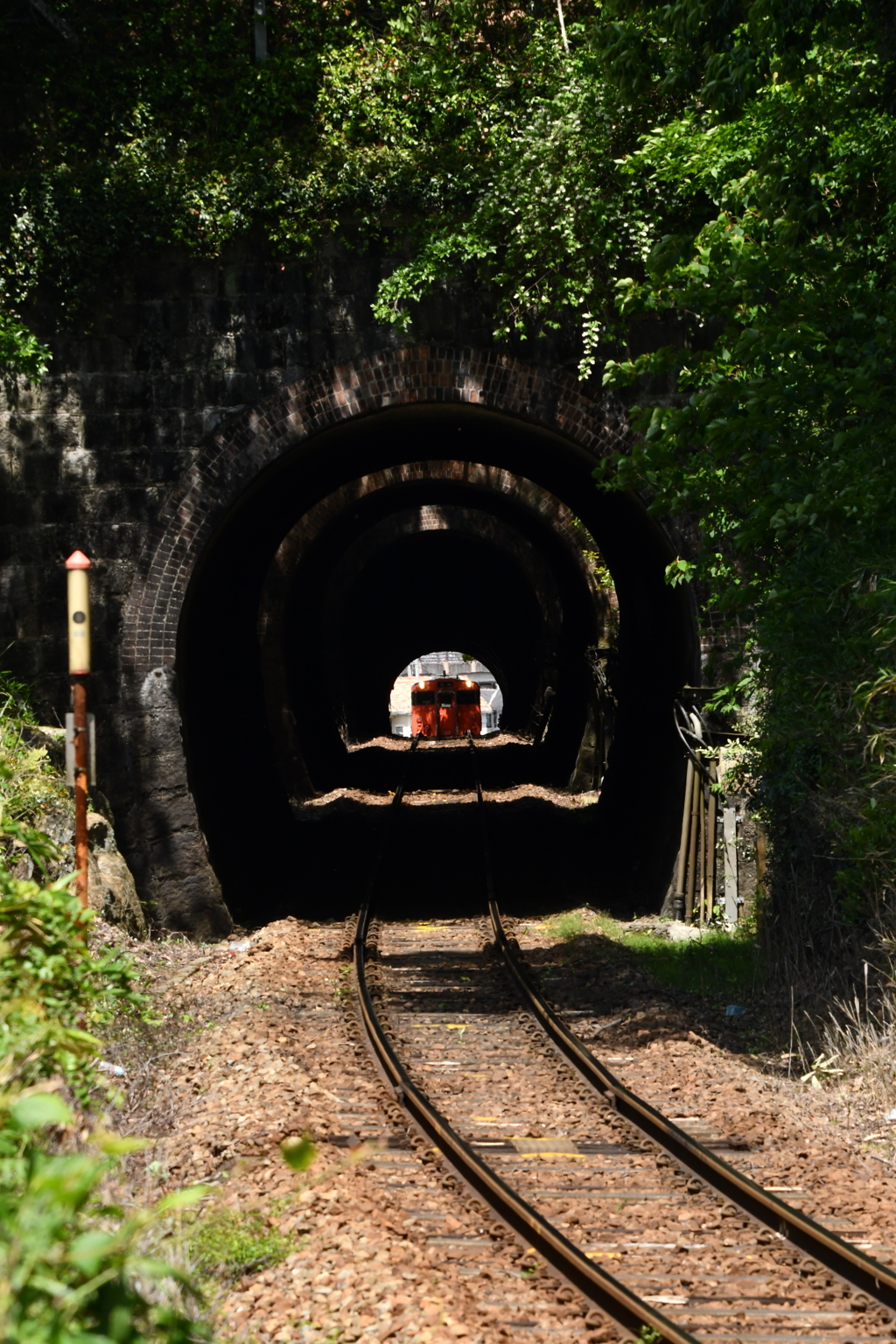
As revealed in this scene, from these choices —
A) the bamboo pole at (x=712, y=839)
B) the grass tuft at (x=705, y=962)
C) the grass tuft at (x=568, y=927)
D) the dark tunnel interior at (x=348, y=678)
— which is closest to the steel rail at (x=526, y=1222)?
the grass tuft at (x=705, y=962)

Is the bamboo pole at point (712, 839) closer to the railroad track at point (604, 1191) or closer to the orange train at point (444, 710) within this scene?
the railroad track at point (604, 1191)

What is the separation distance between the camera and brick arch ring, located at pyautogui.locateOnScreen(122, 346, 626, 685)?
44.0ft

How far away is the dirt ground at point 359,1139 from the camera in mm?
5102

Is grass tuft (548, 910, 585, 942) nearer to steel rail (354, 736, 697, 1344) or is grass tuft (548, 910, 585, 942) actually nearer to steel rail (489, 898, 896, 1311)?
steel rail (489, 898, 896, 1311)

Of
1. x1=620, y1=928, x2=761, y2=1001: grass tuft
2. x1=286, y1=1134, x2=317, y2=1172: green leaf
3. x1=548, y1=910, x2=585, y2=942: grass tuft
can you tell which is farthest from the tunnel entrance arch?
x1=286, y1=1134, x2=317, y2=1172: green leaf

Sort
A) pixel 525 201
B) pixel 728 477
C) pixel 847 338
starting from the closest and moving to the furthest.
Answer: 1. pixel 847 338
2. pixel 728 477
3. pixel 525 201

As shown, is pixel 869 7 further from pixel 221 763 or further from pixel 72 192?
pixel 221 763

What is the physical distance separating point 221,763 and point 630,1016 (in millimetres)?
8092

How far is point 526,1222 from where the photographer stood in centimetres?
589

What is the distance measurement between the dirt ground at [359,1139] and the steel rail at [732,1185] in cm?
23

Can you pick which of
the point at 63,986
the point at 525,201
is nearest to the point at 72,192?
the point at 525,201

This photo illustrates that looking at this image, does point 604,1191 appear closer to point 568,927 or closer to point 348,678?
point 568,927

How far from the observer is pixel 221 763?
669 inches

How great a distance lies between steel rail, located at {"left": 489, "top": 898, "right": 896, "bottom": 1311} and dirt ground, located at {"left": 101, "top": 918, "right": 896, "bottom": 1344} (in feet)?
0.75
